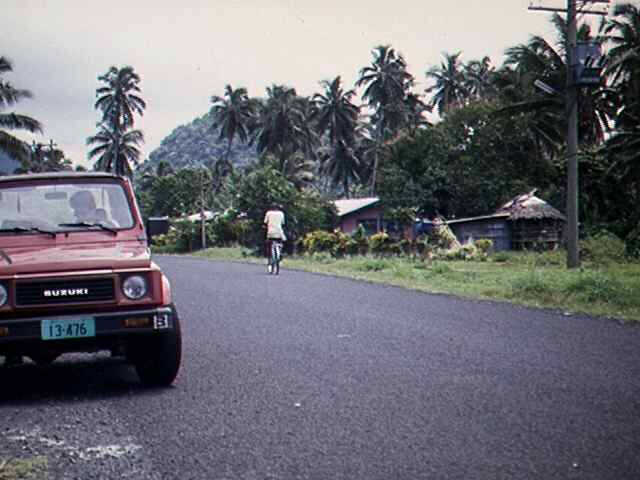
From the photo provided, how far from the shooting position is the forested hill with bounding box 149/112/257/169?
12300 centimetres

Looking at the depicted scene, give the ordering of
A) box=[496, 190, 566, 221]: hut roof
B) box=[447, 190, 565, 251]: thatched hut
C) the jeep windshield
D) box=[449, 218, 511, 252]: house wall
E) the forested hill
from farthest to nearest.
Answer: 1. the forested hill
2. box=[449, 218, 511, 252]: house wall
3. box=[447, 190, 565, 251]: thatched hut
4. box=[496, 190, 566, 221]: hut roof
5. the jeep windshield

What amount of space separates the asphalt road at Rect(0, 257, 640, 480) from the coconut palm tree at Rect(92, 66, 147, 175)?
54713 millimetres

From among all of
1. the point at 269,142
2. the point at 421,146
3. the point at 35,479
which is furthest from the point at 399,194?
the point at 35,479

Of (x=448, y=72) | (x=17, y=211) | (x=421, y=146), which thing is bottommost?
(x=17, y=211)

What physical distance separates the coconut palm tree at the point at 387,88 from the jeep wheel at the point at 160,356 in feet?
173

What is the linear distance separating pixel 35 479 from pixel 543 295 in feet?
34.7

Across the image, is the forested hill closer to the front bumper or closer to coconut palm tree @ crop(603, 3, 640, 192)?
coconut palm tree @ crop(603, 3, 640, 192)

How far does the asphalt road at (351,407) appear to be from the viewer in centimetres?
412

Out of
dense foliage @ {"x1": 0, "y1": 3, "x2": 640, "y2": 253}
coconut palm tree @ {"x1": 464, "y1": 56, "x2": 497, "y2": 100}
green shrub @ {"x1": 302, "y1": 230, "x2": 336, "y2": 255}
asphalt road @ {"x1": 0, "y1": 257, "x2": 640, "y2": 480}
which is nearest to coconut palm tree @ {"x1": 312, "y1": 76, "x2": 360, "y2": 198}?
dense foliage @ {"x1": 0, "y1": 3, "x2": 640, "y2": 253}

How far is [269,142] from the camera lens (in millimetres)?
63250

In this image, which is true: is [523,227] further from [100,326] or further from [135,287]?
[100,326]

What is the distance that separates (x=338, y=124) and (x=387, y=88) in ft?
19.5

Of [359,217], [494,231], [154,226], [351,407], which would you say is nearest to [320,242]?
[494,231]

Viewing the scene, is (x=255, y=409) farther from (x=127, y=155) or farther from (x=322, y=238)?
(x=127, y=155)
